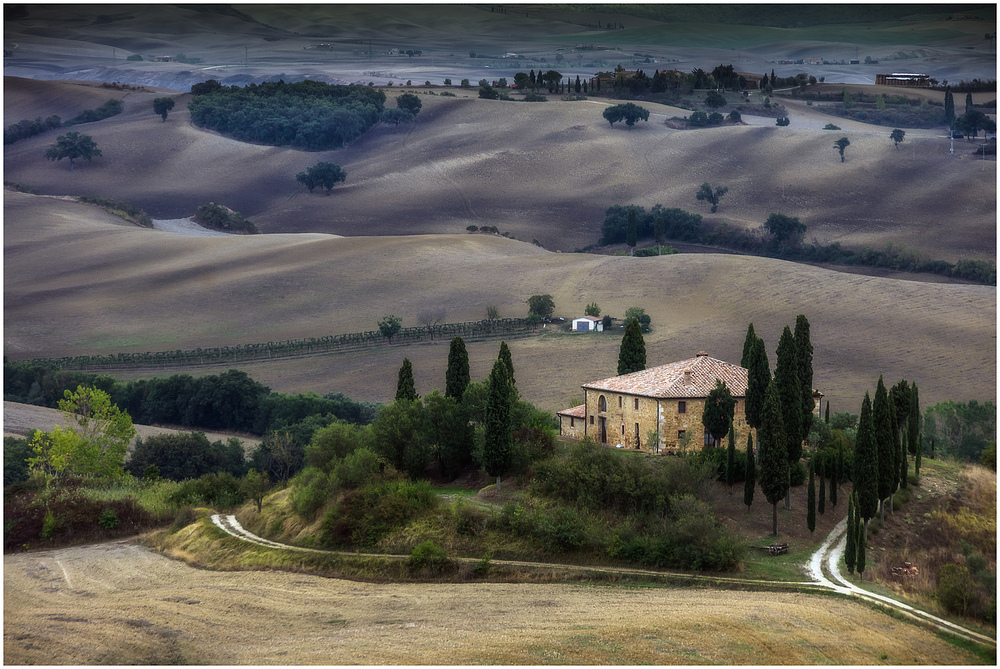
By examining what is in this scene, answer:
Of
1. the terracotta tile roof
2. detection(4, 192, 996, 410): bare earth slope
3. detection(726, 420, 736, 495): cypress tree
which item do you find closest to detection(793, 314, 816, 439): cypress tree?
the terracotta tile roof

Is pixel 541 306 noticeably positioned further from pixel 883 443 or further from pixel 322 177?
pixel 322 177

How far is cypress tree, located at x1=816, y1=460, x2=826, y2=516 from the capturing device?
42594 millimetres

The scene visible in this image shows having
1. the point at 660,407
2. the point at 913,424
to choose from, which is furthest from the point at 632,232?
the point at 660,407

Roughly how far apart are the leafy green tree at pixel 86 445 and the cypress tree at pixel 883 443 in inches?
1357

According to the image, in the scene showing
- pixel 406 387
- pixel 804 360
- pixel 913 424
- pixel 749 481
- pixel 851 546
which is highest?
pixel 804 360

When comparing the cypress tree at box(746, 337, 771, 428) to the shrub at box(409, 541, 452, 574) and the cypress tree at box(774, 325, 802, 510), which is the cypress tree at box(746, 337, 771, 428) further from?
the shrub at box(409, 541, 452, 574)

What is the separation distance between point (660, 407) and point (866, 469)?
9690 millimetres

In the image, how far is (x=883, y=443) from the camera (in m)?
40.7

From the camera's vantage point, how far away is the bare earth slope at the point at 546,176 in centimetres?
14150

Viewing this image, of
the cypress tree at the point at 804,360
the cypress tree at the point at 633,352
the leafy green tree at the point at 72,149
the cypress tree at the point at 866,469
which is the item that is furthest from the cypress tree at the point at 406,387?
the leafy green tree at the point at 72,149

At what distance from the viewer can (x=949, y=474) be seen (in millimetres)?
50594

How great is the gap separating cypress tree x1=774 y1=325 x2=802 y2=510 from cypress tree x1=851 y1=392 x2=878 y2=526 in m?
3.86

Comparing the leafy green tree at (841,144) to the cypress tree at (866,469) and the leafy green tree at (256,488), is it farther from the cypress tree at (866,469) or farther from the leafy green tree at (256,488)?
the leafy green tree at (256,488)

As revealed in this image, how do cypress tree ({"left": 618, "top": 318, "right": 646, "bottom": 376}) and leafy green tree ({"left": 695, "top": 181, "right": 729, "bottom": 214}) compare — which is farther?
leafy green tree ({"left": 695, "top": 181, "right": 729, "bottom": 214})
